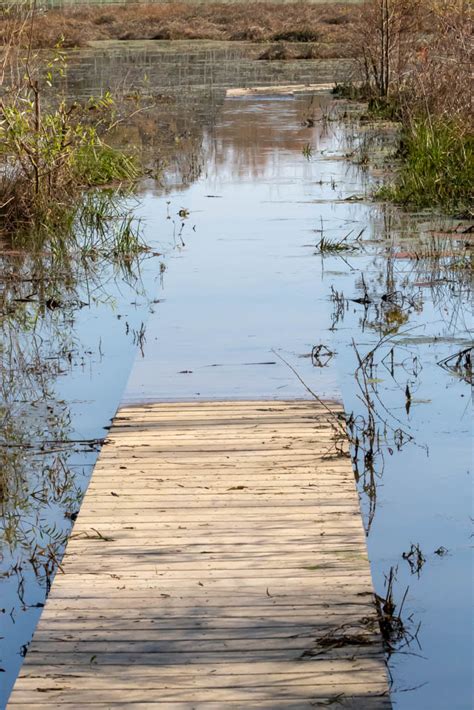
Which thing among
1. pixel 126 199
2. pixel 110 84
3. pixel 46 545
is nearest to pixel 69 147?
pixel 126 199

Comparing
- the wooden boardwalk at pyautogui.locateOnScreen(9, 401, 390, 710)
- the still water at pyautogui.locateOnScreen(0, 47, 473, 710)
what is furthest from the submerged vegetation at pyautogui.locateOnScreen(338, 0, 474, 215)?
the wooden boardwalk at pyautogui.locateOnScreen(9, 401, 390, 710)

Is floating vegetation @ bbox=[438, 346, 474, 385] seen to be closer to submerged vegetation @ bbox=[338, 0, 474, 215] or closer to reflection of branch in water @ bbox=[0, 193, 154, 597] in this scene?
reflection of branch in water @ bbox=[0, 193, 154, 597]

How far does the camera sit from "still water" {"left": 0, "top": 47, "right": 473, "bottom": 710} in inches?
183

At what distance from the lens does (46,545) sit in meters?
4.99

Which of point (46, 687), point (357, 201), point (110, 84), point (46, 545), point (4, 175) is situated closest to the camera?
point (46, 687)

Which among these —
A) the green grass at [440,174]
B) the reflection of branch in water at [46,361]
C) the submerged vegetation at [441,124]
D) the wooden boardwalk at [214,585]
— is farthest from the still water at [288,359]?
the submerged vegetation at [441,124]

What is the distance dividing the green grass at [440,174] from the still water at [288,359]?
342 millimetres

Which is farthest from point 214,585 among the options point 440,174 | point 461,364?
point 440,174

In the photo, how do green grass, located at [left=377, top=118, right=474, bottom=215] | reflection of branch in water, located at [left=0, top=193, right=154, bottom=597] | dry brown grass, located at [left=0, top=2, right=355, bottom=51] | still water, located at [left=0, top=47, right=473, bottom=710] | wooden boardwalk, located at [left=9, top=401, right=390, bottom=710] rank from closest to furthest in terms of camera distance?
wooden boardwalk, located at [left=9, top=401, right=390, bottom=710] → still water, located at [left=0, top=47, right=473, bottom=710] → reflection of branch in water, located at [left=0, top=193, right=154, bottom=597] → green grass, located at [left=377, top=118, right=474, bottom=215] → dry brown grass, located at [left=0, top=2, right=355, bottom=51]

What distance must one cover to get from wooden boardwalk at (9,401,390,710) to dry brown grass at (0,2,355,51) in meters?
36.4

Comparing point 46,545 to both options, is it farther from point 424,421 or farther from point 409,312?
point 409,312

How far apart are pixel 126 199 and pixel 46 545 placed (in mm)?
8869

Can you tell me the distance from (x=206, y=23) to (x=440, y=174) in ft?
130

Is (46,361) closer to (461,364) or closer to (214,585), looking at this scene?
(461,364)
